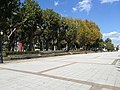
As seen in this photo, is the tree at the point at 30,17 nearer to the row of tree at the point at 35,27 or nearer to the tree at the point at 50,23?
the row of tree at the point at 35,27

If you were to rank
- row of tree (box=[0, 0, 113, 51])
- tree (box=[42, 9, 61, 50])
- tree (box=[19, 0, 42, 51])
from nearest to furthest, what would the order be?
1. row of tree (box=[0, 0, 113, 51])
2. tree (box=[19, 0, 42, 51])
3. tree (box=[42, 9, 61, 50])

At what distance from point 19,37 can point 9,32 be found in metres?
9.34

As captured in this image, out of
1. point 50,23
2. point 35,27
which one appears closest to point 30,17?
point 35,27

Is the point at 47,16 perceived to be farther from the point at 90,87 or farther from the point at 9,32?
the point at 90,87

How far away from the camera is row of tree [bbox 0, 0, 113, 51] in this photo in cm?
3000

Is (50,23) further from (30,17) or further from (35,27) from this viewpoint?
(30,17)

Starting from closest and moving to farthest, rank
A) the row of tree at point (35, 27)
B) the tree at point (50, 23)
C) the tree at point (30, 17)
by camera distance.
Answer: the row of tree at point (35, 27) → the tree at point (30, 17) → the tree at point (50, 23)

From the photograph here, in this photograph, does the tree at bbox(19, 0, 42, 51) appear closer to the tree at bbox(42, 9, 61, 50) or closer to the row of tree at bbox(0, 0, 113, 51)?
the row of tree at bbox(0, 0, 113, 51)

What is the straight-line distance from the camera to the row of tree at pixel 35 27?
30.0m

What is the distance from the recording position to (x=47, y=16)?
52656 mm

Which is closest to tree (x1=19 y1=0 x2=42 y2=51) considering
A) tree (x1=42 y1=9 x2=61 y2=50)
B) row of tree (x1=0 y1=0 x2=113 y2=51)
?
row of tree (x1=0 y1=0 x2=113 y2=51)

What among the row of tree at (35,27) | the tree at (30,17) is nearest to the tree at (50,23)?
the row of tree at (35,27)

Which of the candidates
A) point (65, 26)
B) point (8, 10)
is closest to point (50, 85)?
point (8, 10)

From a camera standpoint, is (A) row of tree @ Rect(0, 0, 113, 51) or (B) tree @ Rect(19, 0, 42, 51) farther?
(B) tree @ Rect(19, 0, 42, 51)
